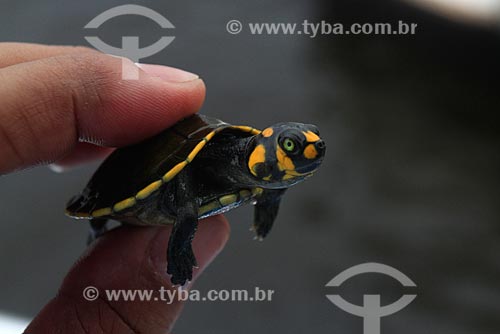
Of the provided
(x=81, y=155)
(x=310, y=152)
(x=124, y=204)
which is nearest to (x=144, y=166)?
(x=124, y=204)

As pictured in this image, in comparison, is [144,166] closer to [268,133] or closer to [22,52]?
[268,133]

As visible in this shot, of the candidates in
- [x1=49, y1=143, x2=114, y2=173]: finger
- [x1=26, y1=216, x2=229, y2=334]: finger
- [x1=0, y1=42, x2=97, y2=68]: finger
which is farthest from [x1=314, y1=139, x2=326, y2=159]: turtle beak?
[x1=49, y1=143, x2=114, y2=173]: finger

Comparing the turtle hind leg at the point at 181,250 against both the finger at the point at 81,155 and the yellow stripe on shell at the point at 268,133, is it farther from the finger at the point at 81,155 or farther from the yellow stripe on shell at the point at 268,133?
the finger at the point at 81,155

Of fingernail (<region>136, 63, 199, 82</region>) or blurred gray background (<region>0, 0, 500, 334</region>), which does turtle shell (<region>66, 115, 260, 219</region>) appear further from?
blurred gray background (<region>0, 0, 500, 334</region>)

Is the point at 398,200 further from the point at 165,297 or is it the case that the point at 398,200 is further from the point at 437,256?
the point at 165,297

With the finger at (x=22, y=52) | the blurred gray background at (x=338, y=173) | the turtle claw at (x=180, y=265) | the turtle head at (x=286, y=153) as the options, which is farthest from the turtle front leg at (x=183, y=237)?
the blurred gray background at (x=338, y=173)

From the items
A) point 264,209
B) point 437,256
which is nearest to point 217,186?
point 264,209
